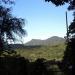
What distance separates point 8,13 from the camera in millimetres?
35719

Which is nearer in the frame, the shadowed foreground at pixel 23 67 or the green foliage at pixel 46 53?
the shadowed foreground at pixel 23 67

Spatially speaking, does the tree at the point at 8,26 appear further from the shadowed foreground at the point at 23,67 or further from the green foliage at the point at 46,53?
the green foliage at the point at 46,53

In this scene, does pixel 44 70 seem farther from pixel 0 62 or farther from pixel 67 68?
pixel 0 62

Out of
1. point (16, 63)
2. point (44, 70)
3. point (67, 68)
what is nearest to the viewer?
point (16, 63)

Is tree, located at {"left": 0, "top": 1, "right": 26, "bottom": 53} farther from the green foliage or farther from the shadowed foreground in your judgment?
the green foliage

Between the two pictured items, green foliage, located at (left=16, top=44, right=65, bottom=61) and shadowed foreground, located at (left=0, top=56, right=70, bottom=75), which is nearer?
shadowed foreground, located at (left=0, top=56, right=70, bottom=75)

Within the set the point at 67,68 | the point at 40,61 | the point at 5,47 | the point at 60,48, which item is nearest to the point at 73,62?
the point at 67,68

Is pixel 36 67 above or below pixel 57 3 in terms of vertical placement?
below

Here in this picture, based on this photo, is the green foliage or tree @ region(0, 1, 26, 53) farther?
the green foliage

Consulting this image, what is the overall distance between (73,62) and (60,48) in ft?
149

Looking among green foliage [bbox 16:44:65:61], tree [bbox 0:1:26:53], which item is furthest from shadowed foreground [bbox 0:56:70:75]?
green foliage [bbox 16:44:65:61]

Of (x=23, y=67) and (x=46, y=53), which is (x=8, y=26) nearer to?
(x=23, y=67)

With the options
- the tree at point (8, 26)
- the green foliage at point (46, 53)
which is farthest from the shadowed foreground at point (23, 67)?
the green foliage at point (46, 53)

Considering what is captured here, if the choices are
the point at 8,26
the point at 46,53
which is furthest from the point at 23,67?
the point at 46,53
